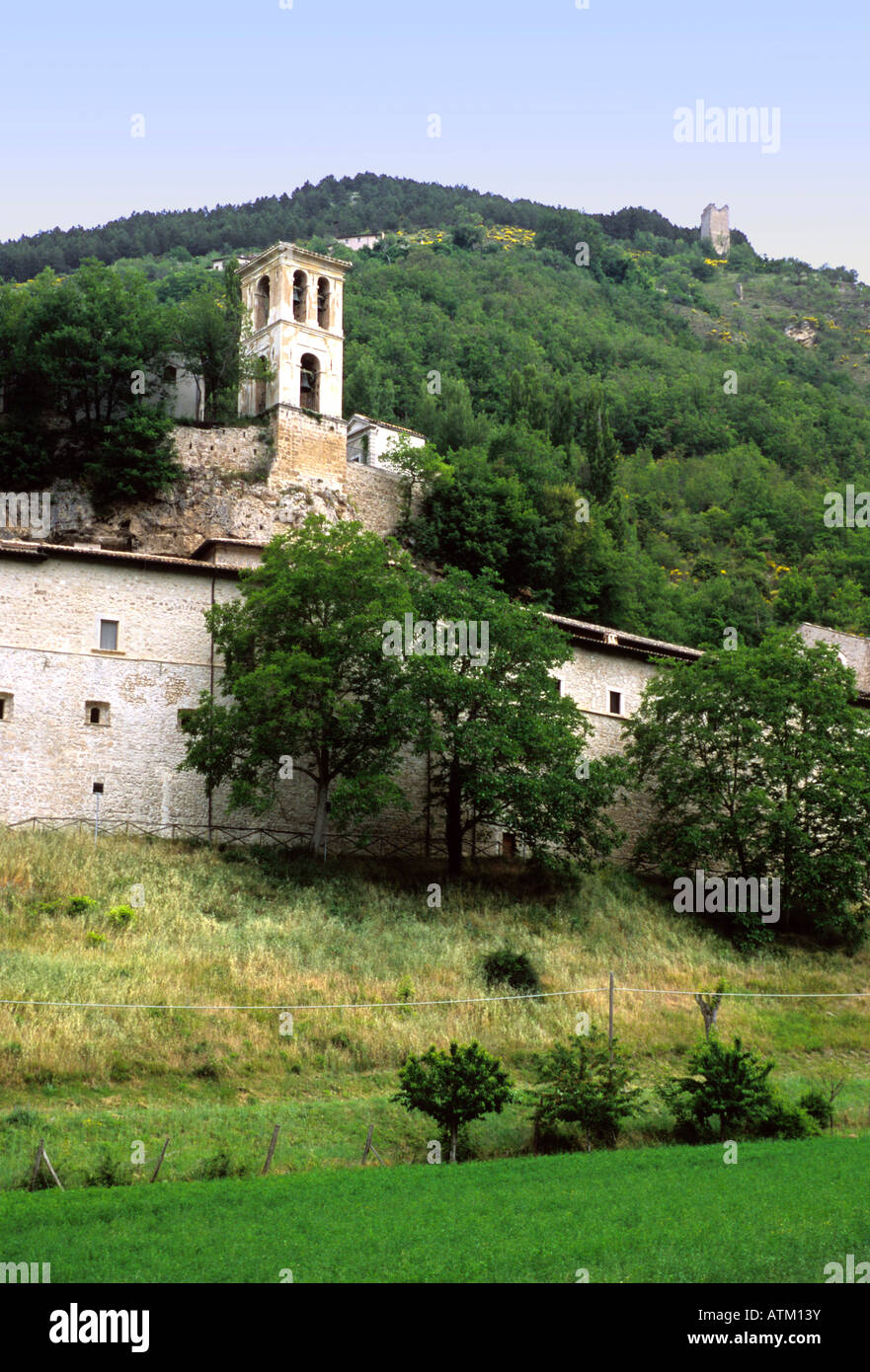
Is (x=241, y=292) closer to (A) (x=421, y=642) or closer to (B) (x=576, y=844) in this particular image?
(A) (x=421, y=642)

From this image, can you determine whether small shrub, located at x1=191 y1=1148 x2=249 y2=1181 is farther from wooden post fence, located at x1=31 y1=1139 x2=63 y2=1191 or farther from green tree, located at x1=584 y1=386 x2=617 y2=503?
green tree, located at x1=584 y1=386 x2=617 y2=503

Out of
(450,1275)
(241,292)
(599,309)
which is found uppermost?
(599,309)

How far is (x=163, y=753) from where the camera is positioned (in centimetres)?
3984

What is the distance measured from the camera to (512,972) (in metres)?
33.4

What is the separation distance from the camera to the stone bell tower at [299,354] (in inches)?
2148

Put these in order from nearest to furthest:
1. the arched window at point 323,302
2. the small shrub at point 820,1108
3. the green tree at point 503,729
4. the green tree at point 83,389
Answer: the small shrub at point 820,1108 → the green tree at point 503,729 → the green tree at point 83,389 → the arched window at point 323,302

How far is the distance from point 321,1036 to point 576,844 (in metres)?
12.1

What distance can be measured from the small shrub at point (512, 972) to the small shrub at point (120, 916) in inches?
315

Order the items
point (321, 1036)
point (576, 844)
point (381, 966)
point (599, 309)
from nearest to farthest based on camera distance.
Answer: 1. point (321, 1036)
2. point (381, 966)
3. point (576, 844)
4. point (599, 309)

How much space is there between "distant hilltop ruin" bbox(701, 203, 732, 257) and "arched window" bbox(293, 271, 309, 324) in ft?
474

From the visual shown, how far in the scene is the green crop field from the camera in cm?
1703

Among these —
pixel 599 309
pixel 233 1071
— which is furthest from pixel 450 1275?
pixel 599 309

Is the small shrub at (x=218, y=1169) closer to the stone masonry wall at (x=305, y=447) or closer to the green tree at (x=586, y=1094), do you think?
the green tree at (x=586, y=1094)

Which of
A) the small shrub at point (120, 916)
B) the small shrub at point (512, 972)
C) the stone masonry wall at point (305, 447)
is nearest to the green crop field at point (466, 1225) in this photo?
the small shrub at point (512, 972)
